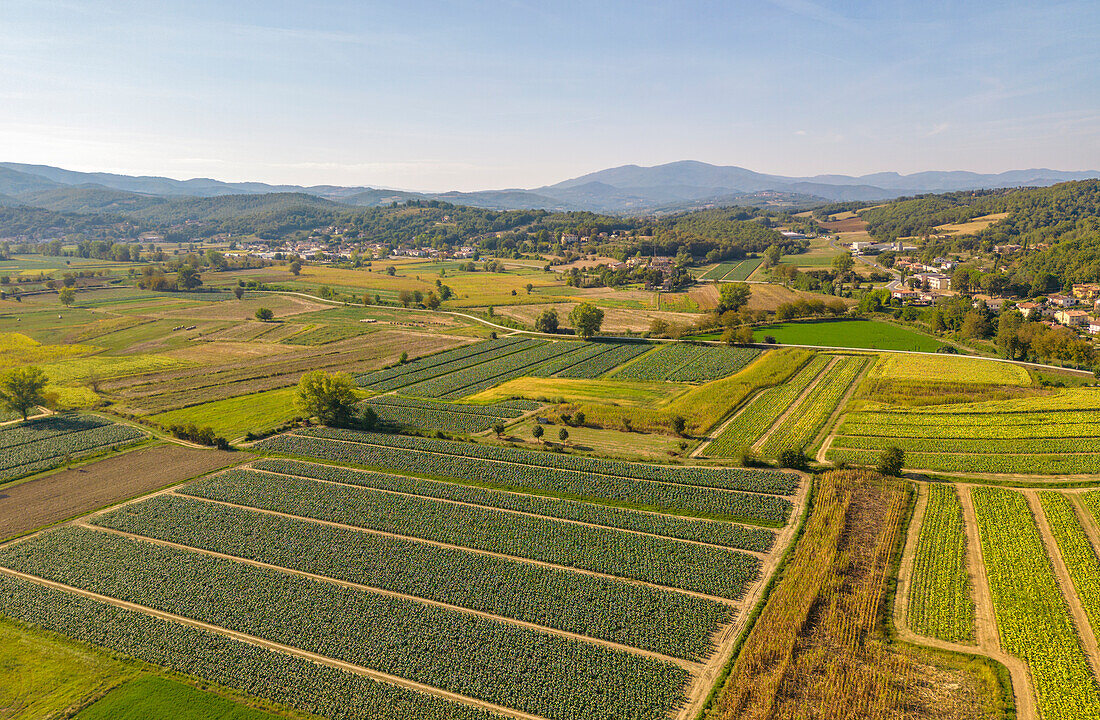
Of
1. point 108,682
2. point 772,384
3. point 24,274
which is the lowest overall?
point 108,682

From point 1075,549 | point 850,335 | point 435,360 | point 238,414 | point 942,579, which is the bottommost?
point 942,579

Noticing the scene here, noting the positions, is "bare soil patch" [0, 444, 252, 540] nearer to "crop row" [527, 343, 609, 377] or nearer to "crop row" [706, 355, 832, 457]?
"crop row" [527, 343, 609, 377]

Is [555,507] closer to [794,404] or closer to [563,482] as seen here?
[563,482]

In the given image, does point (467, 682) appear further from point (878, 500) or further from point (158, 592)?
point (878, 500)

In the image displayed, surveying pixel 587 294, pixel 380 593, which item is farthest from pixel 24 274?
pixel 380 593

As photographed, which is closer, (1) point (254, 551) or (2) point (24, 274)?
(1) point (254, 551)

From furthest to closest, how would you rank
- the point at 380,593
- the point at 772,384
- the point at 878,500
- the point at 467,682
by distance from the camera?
the point at 772,384 < the point at 878,500 < the point at 380,593 < the point at 467,682

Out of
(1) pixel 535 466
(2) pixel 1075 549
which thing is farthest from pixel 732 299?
(2) pixel 1075 549

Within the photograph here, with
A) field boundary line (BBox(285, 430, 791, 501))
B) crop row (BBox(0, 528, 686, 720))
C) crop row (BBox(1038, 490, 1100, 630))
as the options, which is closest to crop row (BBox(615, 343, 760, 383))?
field boundary line (BBox(285, 430, 791, 501))
